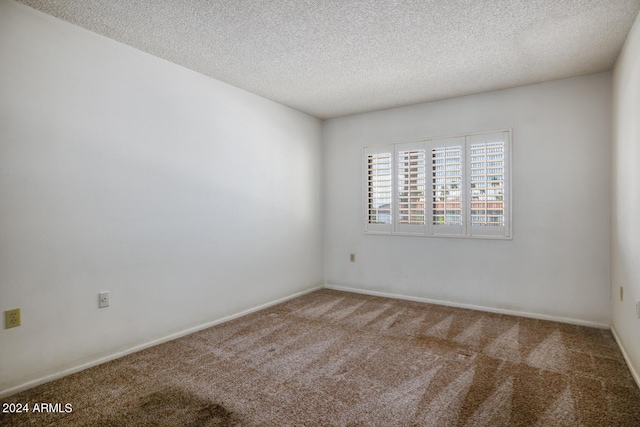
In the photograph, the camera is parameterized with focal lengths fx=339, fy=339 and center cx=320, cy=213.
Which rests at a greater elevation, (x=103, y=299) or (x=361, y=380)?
(x=103, y=299)

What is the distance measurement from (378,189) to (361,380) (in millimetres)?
2673

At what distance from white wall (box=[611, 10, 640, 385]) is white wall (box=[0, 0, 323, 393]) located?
10.4 ft

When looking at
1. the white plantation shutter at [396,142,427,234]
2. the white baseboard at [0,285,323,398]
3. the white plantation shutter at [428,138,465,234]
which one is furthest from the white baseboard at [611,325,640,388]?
the white baseboard at [0,285,323,398]

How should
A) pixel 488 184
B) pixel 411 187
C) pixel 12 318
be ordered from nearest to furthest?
1. pixel 12 318
2. pixel 488 184
3. pixel 411 187

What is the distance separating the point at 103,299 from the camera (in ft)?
8.14

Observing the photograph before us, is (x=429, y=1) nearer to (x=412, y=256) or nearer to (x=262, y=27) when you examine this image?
(x=262, y=27)

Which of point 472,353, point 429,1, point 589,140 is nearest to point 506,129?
point 589,140

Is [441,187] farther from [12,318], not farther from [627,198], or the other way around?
[12,318]

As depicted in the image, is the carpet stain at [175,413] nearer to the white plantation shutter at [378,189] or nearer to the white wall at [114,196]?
the white wall at [114,196]

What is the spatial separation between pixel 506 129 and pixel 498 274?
153 centimetres

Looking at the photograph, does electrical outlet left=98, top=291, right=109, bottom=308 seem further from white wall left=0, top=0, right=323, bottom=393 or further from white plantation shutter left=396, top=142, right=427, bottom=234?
white plantation shutter left=396, top=142, right=427, bottom=234

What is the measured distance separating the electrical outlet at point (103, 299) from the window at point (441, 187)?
2.99 meters

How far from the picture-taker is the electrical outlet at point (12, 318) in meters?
2.04

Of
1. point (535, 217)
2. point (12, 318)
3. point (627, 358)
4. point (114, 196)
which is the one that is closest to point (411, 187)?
point (535, 217)
